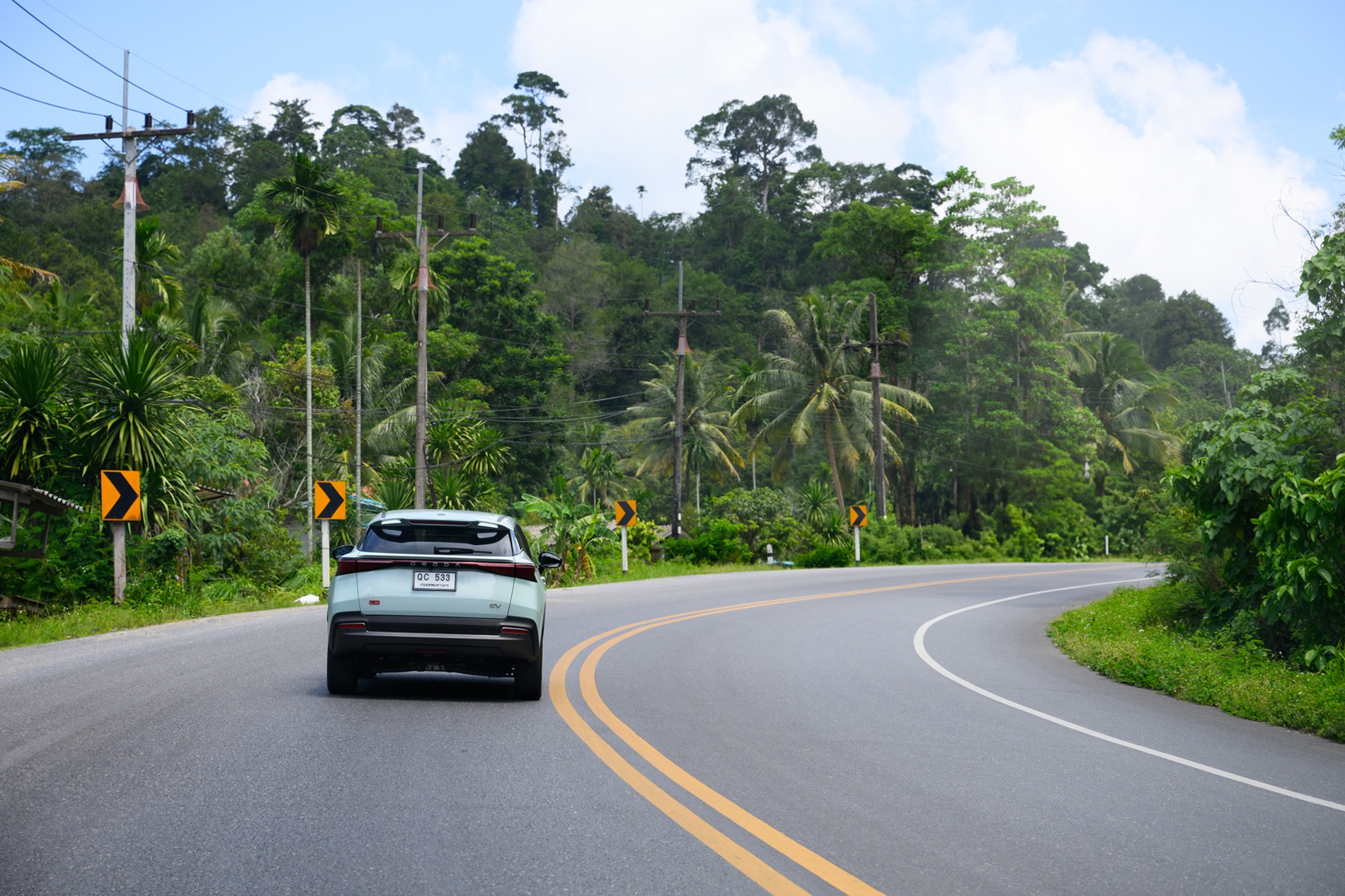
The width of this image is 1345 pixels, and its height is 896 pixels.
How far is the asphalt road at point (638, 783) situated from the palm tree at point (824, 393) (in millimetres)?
41033

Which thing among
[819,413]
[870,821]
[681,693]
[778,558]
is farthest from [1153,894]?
[819,413]

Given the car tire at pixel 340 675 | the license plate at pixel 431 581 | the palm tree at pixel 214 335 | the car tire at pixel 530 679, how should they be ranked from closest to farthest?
the license plate at pixel 431 581
the car tire at pixel 340 675
the car tire at pixel 530 679
the palm tree at pixel 214 335

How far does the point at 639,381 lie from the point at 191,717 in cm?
6002

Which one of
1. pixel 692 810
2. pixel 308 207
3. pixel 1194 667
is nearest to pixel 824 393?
pixel 308 207

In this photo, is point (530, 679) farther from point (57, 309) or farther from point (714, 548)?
point (57, 309)

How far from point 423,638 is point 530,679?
1.00 m

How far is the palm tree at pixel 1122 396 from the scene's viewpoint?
5872 cm

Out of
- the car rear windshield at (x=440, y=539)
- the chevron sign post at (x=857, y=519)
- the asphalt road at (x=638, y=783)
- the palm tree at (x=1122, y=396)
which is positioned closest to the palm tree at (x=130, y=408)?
the asphalt road at (x=638, y=783)

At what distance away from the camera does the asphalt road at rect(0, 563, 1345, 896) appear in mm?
4887

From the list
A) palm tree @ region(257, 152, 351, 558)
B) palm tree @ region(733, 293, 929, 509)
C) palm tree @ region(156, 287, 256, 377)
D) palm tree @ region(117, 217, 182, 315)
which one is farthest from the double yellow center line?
palm tree @ region(733, 293, 929, 509)

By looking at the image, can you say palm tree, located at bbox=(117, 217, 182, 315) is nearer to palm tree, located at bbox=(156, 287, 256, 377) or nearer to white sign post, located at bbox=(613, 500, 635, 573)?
palm tree, located at bbox=(156, 287, 256, 377)

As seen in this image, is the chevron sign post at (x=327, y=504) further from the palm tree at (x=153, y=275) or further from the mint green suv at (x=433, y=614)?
the palm tree at (x=153, y=275)

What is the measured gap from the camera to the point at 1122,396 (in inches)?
2387

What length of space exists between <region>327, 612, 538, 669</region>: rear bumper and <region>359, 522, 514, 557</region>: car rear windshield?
593mm
